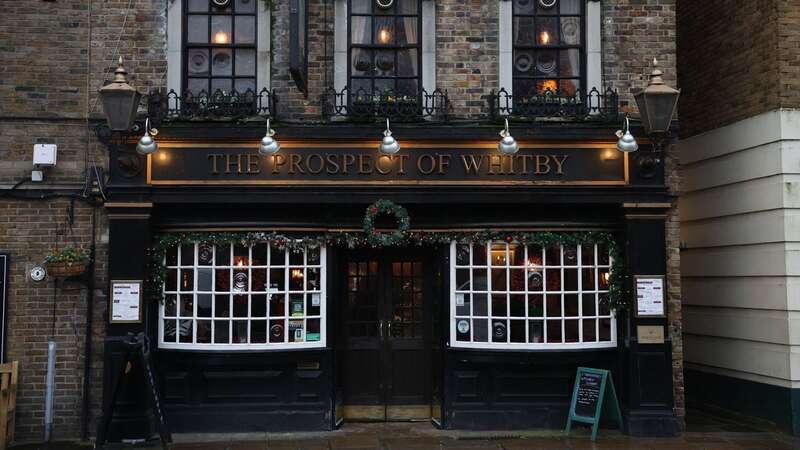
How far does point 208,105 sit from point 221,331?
2.85 metres

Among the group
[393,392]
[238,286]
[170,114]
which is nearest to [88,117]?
[170,114]

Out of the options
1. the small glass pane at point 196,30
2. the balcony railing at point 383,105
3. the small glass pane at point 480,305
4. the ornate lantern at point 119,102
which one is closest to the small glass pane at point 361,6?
the balcony railing at point 383,105

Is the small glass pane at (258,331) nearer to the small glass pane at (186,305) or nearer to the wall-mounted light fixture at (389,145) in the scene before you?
the small glass pane at (186,305)

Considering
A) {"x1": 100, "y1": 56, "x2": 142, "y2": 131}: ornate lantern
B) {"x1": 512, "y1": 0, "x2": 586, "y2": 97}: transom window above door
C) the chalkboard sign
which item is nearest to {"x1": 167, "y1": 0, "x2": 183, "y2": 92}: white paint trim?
{"x1": 100, "y1": 56, "x2": 142, "y2": 131}: ornate lantern

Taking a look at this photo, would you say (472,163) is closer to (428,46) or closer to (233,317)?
(428,46)

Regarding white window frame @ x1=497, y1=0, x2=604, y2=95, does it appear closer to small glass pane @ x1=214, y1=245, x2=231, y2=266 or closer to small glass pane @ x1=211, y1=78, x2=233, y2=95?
small glass pane @ x1=211, y1=78, x2=233, y2=95

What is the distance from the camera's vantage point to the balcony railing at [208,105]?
30.8 feet

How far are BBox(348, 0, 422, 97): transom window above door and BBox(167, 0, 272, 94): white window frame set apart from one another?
1050 mm

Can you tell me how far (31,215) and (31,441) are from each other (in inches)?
110

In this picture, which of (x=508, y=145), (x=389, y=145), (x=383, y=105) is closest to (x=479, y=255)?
(x=508, y=145)

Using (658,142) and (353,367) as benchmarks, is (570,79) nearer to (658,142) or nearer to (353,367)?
(658,142)

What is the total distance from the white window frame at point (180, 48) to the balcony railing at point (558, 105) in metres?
2.89

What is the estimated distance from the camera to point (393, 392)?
999 centimetres

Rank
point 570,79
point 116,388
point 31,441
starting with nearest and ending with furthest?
point 116,388 → point 31,441 → point 570,79
